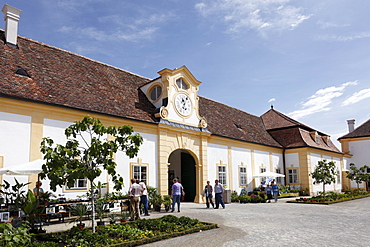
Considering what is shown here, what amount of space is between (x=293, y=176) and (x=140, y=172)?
54.6ft

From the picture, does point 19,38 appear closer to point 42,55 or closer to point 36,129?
point 42,55

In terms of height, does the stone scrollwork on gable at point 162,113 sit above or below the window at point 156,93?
below

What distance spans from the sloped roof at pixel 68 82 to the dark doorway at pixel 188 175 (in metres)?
4.48

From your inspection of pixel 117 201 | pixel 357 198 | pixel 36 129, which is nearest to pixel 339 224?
pixel 117 201

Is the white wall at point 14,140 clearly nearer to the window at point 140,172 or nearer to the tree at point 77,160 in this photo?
the tree at point 77,160

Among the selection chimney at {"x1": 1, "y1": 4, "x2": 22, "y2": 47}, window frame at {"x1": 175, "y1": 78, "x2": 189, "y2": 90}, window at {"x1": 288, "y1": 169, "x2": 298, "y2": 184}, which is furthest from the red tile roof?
window at {"x1": 288, "y1": 169, "x2": 298, "y2": 184}

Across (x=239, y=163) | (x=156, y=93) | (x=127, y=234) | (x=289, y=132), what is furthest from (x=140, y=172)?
(x=289, y=132)

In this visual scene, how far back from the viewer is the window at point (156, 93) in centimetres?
1859

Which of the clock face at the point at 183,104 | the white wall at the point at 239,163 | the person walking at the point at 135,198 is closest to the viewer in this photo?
the person walking at the point at 135,198

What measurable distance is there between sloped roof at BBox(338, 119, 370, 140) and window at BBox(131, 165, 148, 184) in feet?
100

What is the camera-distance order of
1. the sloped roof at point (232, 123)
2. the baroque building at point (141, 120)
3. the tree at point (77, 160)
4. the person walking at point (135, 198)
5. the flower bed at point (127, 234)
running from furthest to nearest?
the sloped roof at point (232, 123)
the baroque building at point (141, 120)
the person walking at point (135, 198)
the tree at point (77, 160)
the flower bed at point (127, 234)

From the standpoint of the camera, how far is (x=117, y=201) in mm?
13297

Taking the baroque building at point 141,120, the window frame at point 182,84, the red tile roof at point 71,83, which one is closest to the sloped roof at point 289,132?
the baroque building at point 141,120

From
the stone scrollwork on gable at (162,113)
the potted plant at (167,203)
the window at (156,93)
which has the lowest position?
the potted plant at (167,203)
